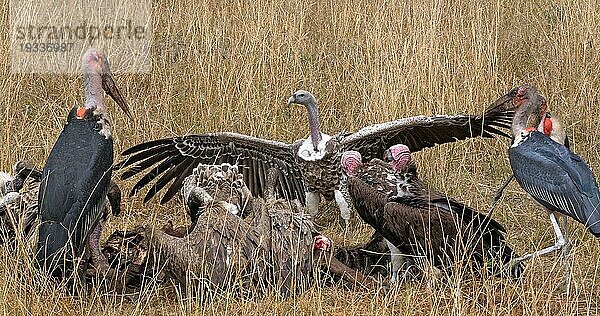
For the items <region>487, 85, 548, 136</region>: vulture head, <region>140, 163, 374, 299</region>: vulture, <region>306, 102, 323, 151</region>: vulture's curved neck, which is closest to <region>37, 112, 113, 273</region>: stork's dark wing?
<region>140, 163, 374, 299</region>: vulture

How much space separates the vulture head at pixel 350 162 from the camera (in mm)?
5258

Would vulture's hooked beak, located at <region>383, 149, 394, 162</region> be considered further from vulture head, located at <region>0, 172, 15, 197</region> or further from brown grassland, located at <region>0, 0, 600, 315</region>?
vulture head, located at <region>0, 172, 15, 197</region>

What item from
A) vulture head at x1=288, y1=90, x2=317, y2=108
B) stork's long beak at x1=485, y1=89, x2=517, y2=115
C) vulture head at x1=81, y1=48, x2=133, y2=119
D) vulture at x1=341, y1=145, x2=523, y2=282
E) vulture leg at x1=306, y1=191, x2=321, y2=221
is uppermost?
vulture head at x1=81, y1=48, x2=133, y2=119

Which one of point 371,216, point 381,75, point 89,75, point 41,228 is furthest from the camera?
point 381,75

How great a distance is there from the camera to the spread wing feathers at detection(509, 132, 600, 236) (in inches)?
174

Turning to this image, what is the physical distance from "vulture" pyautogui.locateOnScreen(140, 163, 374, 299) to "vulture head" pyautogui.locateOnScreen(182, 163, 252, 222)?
149 mm

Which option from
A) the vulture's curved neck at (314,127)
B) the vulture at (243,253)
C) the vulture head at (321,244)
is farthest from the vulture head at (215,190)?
the vulture's curved neck at (314,127)

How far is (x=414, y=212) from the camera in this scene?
4.62 meters

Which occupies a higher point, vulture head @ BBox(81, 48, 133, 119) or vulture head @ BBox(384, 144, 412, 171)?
vulture head @ BBox(81, 48, 133, 119)

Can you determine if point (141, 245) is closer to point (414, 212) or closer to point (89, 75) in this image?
point (89, 75)

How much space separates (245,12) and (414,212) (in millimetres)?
3464

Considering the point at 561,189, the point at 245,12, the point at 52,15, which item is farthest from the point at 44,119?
the point at 561,189

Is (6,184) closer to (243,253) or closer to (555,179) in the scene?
(243,253)

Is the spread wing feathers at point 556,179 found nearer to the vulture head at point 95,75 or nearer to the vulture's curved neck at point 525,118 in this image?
the vulture's curved neck at point 525,118
